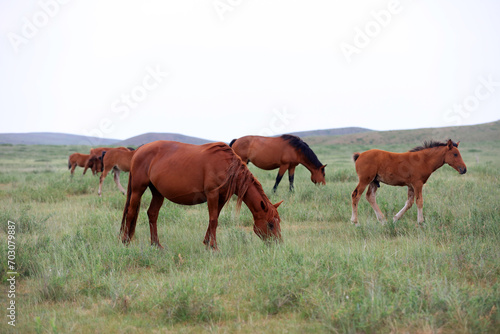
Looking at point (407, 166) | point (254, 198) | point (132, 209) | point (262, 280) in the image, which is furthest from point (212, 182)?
point (407, 166)

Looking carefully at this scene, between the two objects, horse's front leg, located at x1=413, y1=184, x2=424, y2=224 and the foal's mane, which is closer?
the foal's mane

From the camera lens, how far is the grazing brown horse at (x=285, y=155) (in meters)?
12.0

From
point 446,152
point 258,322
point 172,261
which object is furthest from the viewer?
point 446,152

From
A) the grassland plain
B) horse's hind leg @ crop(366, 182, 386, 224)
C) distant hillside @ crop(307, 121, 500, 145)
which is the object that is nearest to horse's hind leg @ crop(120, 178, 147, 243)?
the grassland plain

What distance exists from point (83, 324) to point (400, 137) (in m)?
91.1

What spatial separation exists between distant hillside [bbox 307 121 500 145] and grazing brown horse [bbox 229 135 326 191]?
5889 cm

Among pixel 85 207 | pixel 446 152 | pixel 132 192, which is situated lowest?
pixel 85 207

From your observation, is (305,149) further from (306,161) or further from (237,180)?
(237,180)

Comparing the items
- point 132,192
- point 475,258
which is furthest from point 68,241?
point 475,258

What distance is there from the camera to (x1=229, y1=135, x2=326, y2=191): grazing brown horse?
1200 cm

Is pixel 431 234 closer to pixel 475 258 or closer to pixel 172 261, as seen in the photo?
pixel 475 258

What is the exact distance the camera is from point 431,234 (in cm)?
588

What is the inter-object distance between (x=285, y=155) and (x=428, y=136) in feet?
241

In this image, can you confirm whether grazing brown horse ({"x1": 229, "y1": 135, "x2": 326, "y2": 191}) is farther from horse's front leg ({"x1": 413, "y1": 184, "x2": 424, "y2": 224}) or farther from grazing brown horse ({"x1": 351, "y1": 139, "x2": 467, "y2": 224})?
horse's front leg ({"x1": 413, "y1": 184, "x2": 424, "y2": 224})
